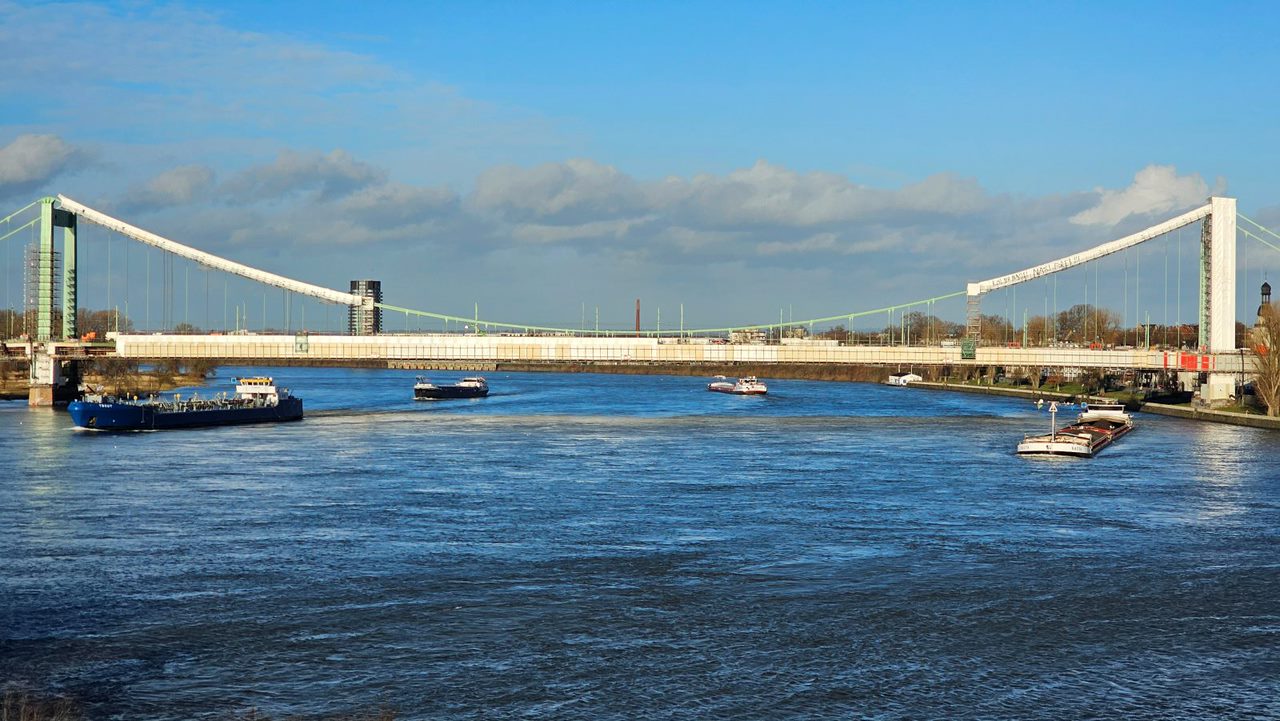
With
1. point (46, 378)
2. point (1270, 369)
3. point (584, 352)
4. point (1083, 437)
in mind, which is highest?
point (584, 352)

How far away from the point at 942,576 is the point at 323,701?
16585 millimetres

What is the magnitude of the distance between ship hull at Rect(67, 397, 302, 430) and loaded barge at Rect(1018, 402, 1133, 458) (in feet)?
Result: 166

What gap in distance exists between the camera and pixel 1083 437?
68.8 metres

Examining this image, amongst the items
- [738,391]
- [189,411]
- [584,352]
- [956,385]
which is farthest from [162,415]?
[956,385]

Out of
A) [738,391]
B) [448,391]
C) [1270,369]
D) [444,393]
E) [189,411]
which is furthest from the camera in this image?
[738,391]

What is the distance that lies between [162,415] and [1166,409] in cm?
7488

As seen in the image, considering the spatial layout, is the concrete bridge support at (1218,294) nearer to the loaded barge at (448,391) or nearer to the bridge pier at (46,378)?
the loaded barge at (448,391)

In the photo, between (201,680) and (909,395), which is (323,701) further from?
(909,395)

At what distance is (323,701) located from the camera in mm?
20625

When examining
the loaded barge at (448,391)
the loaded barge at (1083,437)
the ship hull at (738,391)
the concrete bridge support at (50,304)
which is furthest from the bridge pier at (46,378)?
the ship hull at (738,391)

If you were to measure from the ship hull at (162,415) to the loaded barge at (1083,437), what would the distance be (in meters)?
50.7

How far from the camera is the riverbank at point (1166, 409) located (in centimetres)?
8581

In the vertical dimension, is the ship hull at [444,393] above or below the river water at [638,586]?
above

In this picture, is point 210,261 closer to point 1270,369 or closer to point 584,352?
point 584,352
